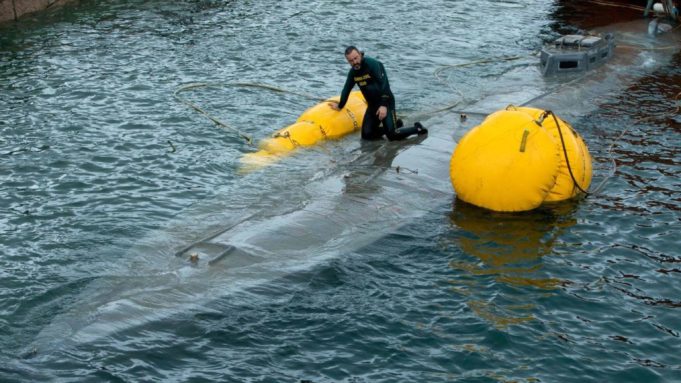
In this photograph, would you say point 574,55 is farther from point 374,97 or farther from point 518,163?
point 518,163

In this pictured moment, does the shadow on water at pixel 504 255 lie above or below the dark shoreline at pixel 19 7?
below

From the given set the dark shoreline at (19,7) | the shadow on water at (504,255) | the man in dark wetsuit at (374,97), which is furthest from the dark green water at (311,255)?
the dark shoreline at (19,7)

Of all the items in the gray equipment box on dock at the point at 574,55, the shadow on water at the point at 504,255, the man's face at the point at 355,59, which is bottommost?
the shadow on water at the point at 504,255

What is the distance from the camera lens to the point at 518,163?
45.5 feet

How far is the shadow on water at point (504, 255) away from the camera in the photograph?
38.3 ft

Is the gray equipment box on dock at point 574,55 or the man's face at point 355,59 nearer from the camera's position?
the man's face at point 355,59

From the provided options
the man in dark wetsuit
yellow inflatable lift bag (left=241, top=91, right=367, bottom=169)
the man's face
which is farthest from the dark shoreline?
the man's face

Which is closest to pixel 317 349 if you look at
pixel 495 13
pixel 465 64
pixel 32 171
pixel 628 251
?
pixel 628 251

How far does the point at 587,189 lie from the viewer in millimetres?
15117

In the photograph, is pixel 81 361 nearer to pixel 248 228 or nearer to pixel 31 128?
pixel 248 228

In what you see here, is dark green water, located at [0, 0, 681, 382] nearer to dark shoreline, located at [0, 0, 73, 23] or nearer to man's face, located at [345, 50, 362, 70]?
man's face, located at [345, 50, 362, 70]

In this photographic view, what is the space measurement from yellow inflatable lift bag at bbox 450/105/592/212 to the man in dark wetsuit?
283 cm

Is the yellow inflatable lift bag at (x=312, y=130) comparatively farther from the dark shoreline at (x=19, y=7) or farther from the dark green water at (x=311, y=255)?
the dark shoreline at (x=19, y=7)

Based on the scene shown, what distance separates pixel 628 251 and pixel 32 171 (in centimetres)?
1033
